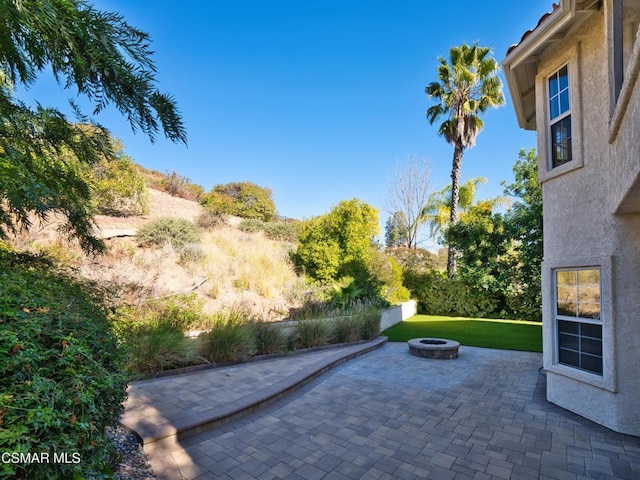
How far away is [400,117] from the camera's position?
19.3 m

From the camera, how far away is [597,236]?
4.62 meters

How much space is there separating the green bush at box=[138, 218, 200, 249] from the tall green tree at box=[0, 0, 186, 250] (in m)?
10.6

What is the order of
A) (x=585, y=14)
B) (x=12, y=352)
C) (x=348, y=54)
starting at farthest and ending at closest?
(x=348, y=54) → (x=585, y=14) → (x=12, y=352)

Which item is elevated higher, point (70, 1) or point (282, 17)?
point (282, 17)

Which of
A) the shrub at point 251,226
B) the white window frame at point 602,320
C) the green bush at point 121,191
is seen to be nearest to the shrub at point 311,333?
the white window frame at point 602,320

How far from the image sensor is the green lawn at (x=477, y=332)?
33.1 ft

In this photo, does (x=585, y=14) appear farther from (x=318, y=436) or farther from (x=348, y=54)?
(x=348, y=54)

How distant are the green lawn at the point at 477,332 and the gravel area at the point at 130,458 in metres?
8.74

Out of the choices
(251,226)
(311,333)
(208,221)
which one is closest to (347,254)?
(311,333)

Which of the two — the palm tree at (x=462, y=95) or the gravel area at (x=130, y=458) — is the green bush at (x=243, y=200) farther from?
the gravel area at (x=130, y=458)

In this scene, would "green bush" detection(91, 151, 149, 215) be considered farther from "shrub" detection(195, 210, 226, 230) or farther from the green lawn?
the green lawn

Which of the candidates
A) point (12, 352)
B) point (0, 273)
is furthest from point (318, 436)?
point (0, 273)

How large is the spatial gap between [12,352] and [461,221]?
642 inches

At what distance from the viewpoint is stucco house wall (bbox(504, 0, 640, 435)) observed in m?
4.30
